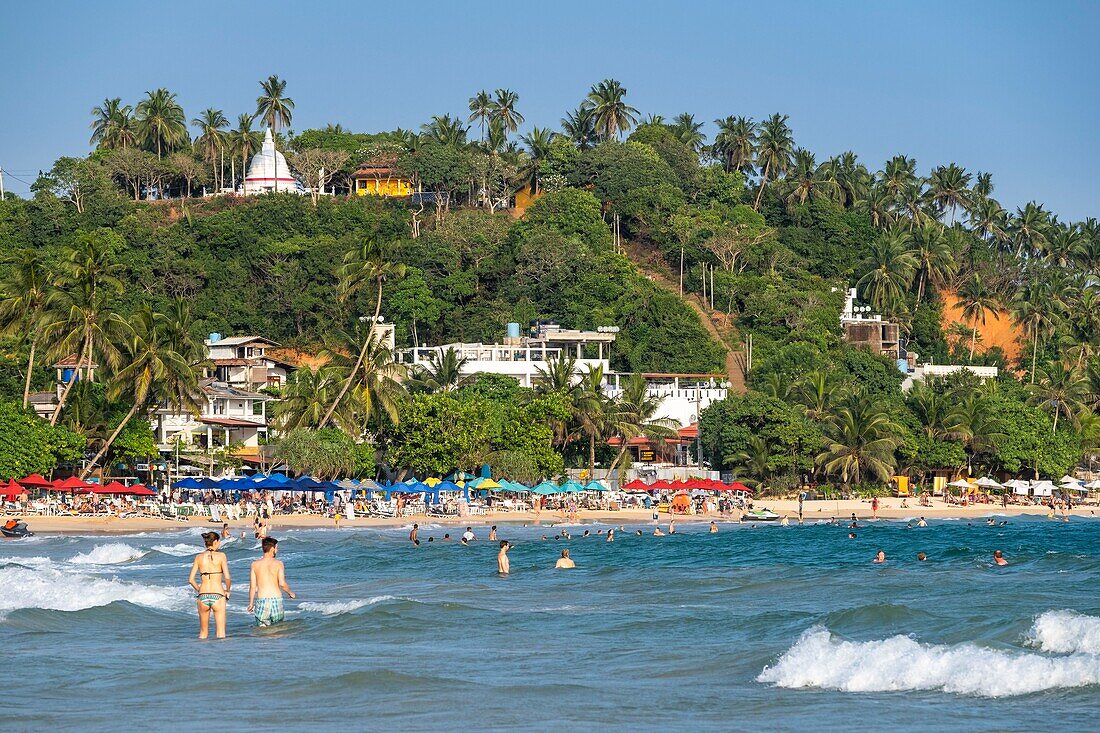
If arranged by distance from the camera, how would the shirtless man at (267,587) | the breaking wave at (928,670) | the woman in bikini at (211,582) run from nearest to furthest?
the breaking wave at (928,670)
the woman in bikini at (211,582)
the shirtless man at (267,587)

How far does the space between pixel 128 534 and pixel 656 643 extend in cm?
2779

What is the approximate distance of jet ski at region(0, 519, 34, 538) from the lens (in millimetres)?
41031

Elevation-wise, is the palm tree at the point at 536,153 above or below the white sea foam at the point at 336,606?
above

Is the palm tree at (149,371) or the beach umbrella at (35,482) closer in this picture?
the beach umbrella at (35,482)

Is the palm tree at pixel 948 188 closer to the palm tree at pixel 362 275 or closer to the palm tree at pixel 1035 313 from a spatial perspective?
the palm tree at pixel 1035 313

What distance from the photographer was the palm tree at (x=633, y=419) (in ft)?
206

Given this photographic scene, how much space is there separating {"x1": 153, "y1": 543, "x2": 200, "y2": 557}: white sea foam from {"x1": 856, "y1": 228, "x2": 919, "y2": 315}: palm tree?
60.0m

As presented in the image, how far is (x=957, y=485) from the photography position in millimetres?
67000

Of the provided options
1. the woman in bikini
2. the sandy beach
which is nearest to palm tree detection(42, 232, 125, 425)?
the sandy beach

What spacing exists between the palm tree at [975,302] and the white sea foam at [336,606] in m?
75.0

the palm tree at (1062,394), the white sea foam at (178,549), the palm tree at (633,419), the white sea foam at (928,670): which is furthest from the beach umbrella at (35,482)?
the palm tree at (1062,394)

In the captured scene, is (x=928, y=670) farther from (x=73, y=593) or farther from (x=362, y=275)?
(x=362, y=275)

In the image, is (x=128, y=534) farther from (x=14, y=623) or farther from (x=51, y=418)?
(x=14, y=623)

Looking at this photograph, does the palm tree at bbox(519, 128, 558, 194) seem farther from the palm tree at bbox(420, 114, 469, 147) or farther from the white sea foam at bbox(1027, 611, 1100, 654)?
the white sea foam at bbox(1027, 611, 1100, 654)
